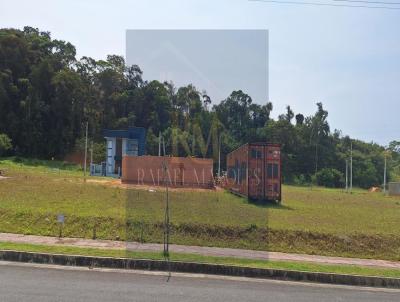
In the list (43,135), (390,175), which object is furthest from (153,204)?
(390,175)

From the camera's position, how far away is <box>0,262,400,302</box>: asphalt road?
24.9 ft

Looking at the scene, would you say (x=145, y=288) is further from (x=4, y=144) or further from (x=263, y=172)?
(x=4, y=144)

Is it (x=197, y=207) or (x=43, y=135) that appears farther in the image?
(x=43, y=135)

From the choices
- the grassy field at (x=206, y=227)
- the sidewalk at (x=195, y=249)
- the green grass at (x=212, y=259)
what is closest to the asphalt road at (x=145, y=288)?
the green grass at (x=212, y=259)

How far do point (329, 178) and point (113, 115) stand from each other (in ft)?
123

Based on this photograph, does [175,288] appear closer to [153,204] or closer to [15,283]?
[15,283]

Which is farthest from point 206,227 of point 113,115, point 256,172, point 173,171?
point 113,115

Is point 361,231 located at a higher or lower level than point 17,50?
lower

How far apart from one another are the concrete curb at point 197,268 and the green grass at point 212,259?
0.90 ft

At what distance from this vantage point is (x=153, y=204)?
1881 cm

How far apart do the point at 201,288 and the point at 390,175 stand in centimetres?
9122

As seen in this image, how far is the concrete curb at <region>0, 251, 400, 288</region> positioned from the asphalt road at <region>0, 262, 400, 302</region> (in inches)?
12.7

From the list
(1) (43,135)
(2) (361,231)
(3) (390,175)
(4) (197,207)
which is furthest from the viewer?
(3) (390,175)

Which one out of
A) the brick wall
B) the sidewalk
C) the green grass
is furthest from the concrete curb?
the brick wall
